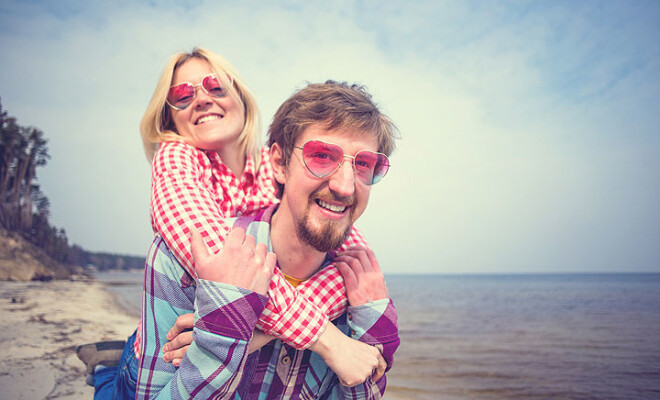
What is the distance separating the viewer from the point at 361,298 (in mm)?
2002

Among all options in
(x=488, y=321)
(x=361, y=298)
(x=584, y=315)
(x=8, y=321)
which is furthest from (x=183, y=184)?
(x=584, y=315)

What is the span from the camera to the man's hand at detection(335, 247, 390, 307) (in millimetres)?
2008

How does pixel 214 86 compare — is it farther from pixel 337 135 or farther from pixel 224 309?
pixel 224 309

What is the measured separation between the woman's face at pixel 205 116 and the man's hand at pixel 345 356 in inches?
66.2

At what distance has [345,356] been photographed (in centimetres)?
173

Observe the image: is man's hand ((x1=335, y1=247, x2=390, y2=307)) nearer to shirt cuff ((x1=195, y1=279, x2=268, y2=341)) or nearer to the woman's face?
shirt cuff ((x1=195, y1=279, x2=268, y2=341))

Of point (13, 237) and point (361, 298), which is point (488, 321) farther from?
Result: point (13, 237)

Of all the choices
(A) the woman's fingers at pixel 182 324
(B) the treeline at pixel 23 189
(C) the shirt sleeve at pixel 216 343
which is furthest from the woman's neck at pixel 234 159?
(B) the treeline at pixel 23 189

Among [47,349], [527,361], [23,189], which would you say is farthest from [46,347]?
[23,189]

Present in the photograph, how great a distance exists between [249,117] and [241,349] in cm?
218

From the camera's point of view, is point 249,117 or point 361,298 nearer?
point 361,298

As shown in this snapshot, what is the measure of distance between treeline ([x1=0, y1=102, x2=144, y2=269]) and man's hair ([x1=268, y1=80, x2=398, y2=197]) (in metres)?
30.0

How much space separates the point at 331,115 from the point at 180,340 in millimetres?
1396

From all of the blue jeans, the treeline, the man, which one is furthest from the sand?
the treeline
